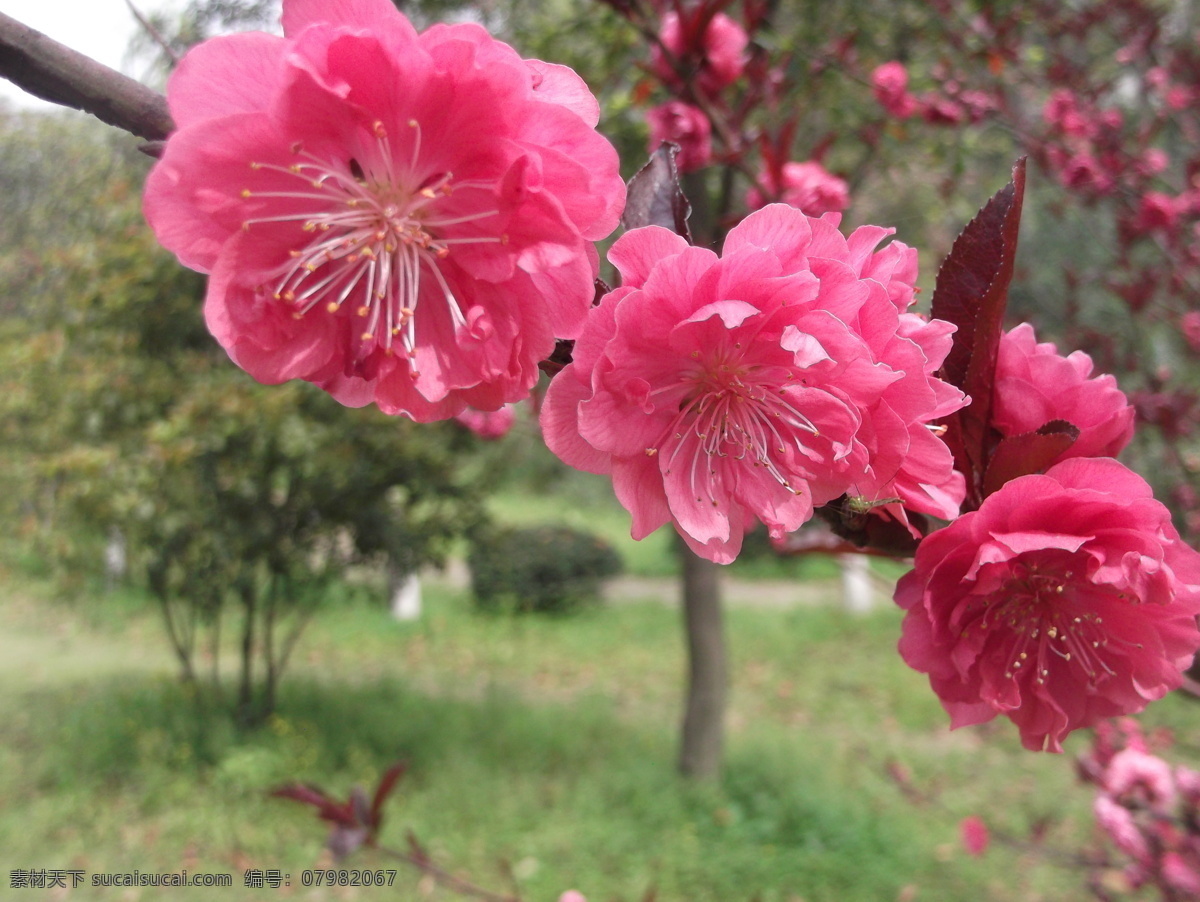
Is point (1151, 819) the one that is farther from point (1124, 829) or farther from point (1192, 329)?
point (1192, 329)

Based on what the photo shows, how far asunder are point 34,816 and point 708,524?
5626 mm

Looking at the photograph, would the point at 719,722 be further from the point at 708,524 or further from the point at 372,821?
the point at 708,524

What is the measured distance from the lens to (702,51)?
1990mm

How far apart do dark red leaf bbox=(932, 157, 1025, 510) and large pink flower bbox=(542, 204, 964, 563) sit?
5 centimetres

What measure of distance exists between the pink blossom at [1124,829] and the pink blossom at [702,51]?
7.99ft

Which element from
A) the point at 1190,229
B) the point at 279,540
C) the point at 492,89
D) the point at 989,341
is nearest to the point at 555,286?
Answer: the point at 492,89

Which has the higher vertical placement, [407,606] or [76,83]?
[76,83]

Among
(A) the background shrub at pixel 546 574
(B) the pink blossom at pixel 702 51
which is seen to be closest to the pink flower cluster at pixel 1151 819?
(B) the pink blossom at pixel 702 51

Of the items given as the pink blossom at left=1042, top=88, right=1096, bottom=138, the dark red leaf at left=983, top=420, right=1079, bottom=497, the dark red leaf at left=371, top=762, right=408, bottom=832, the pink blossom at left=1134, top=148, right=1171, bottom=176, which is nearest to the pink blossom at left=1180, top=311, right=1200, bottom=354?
the pink blossom at left=1134, top=148, right=1171, bottom=176

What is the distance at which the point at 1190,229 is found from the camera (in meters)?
3.46

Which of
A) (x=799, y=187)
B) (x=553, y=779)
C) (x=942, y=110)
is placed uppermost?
(x=942, y=110)

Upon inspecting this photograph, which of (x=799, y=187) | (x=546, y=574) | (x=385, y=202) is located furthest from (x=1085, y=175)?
(x=546, y=574)

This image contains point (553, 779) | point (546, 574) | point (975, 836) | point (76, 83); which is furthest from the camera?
point (546, 574)

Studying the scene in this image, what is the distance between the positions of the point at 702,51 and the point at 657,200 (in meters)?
1.53
